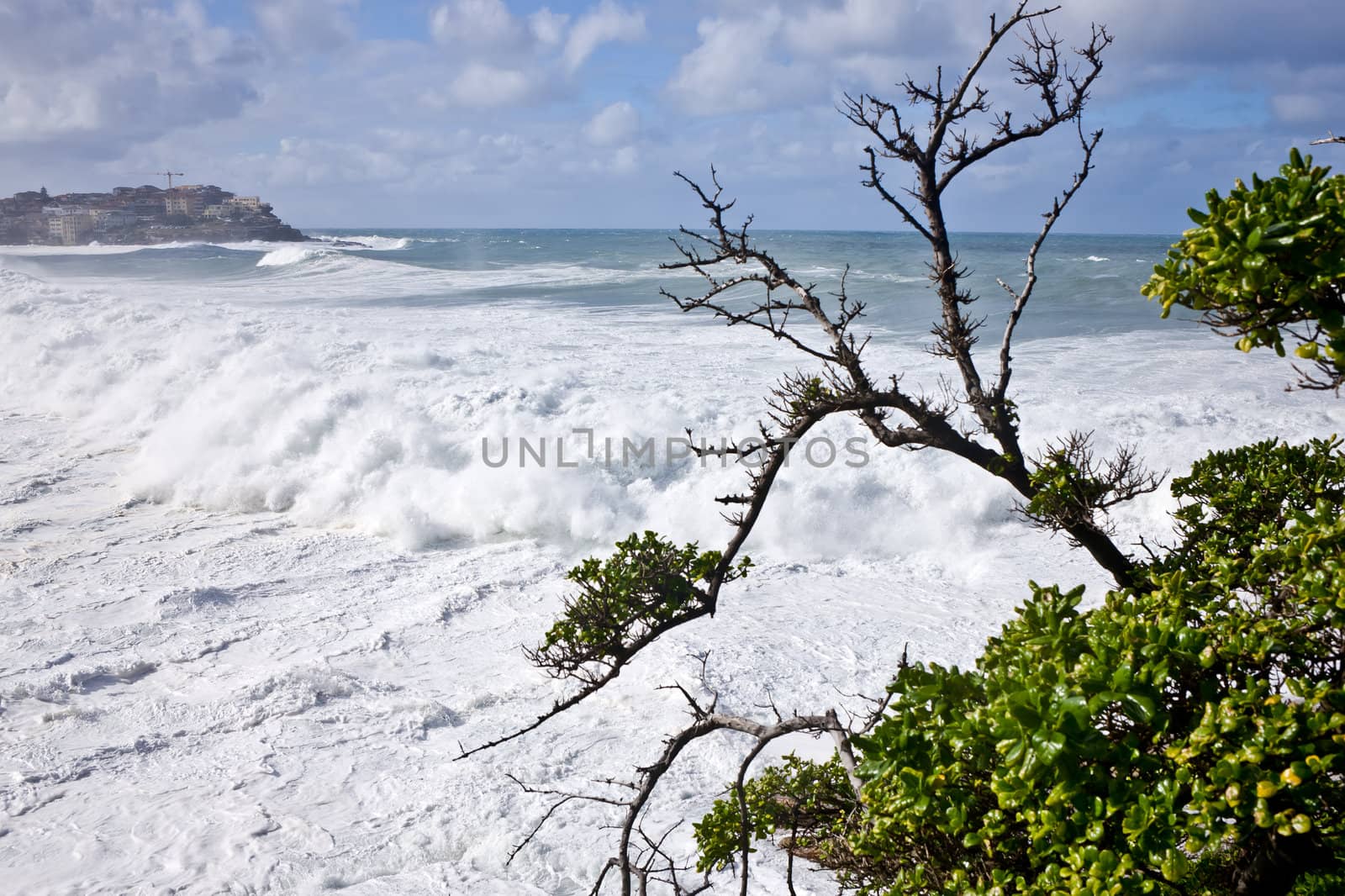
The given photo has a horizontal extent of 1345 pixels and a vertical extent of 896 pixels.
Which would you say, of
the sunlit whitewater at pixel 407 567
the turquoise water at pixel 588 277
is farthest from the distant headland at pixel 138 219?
the sunlit whitewater at pixel 407 567

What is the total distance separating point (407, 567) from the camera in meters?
10.8

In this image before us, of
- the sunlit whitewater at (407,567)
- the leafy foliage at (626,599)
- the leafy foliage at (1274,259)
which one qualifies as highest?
the leafy foliage at (1274,259)

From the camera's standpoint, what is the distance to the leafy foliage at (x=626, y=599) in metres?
3.31

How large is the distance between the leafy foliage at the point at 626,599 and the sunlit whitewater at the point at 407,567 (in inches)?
108

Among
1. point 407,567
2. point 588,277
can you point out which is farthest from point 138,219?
point 407,567

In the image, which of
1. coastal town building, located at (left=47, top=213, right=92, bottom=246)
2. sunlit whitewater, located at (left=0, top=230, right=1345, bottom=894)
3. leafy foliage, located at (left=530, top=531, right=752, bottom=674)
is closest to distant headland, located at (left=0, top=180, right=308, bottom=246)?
coastal town building, located at (left=47, top=213, right=92, bottom=246)

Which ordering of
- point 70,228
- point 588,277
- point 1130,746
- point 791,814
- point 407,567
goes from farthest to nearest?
point 70,228 < point 588,277 < point 407,567 < point 791,814 < point 1130,746

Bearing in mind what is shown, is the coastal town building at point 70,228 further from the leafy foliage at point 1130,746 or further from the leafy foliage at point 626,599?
the leafy foliage at point 1130,746

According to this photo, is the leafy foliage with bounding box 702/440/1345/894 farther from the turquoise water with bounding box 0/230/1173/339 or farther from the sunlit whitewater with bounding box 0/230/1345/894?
the turquoise water with bounding box 0/230/1173/339

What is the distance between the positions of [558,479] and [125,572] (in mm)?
5003

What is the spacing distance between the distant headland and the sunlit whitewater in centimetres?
6299

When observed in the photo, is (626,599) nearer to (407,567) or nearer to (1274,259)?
(1274,259)

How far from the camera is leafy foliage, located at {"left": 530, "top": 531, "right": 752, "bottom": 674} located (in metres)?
3.31

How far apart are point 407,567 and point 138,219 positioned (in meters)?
85.6
